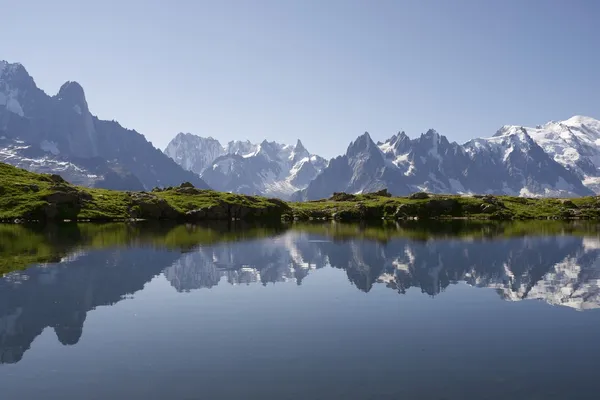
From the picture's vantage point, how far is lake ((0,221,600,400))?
24.7 m

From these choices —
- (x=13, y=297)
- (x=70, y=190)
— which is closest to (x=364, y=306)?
(x=13, y=297)

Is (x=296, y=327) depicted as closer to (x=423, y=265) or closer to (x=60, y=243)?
(x=423, y=265)

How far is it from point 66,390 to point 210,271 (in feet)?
125

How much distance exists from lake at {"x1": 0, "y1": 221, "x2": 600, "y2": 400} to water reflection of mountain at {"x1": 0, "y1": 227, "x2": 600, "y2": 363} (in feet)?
0.92

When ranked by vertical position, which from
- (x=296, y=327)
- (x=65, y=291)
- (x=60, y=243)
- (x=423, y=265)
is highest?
(x=60, y=243)

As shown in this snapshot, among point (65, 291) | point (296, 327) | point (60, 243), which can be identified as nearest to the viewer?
point (296, 327)

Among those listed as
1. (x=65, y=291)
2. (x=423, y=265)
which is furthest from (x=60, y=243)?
(x=423, y=265)

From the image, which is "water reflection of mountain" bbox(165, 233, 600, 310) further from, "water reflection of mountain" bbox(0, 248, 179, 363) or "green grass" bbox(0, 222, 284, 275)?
"green grass" bbox(0, 222, 284, 275)

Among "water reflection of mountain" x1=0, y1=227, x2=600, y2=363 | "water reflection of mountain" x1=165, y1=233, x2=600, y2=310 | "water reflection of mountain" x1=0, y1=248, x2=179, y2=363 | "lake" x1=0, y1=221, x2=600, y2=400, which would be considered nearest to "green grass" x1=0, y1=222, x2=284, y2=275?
"lake" x1=0, y1=221, x2=600, y2=400

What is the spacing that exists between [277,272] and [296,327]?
27775 millimetres

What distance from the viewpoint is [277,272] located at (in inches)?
2499

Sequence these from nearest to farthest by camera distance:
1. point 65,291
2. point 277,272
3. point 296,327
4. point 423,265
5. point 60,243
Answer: point 296,327 → point 65,291 → point 277,272 → point 423,265 → point 60,243

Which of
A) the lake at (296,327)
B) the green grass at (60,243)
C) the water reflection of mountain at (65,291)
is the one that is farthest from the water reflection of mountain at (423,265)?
the green grass at (60,243)

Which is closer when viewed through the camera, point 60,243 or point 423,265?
point 423,265
